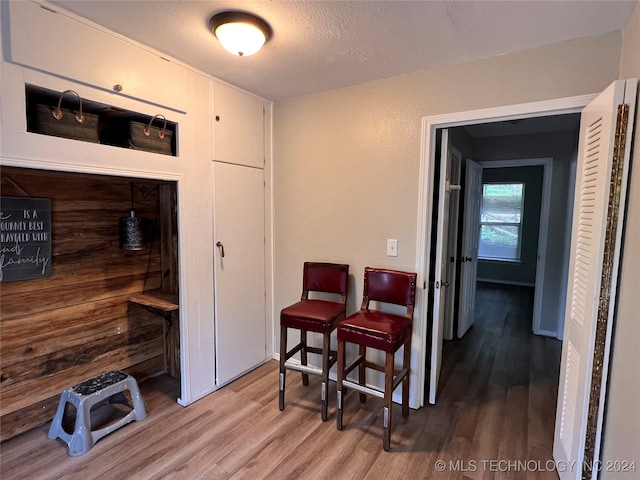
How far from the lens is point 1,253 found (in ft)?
6.24

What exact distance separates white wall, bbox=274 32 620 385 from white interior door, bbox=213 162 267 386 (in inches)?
8.3

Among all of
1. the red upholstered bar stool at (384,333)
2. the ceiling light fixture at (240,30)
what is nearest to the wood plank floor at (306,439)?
the red upholstered bar stool at (384,333)

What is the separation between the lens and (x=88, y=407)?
200 cm

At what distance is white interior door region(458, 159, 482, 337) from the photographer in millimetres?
3721

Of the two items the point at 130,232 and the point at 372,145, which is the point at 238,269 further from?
the point at 372,145

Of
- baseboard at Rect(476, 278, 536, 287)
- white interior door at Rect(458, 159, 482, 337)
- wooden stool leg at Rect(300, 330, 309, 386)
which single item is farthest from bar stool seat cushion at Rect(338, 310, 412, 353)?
baseboard at Rect(476, 278, 536, 287)

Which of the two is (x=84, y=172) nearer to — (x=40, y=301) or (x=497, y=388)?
(x=40, y=301)

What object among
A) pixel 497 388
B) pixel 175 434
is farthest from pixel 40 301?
pixel 497 388

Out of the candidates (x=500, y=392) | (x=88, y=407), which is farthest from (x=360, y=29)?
(x=500, y=392)

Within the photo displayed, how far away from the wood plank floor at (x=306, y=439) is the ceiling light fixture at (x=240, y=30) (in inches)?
88.1

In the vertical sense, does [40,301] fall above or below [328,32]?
below

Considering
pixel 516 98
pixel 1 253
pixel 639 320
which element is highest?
pixel 516 98

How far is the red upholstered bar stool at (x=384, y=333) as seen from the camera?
2031 mm

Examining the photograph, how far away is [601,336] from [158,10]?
8.11 feet
